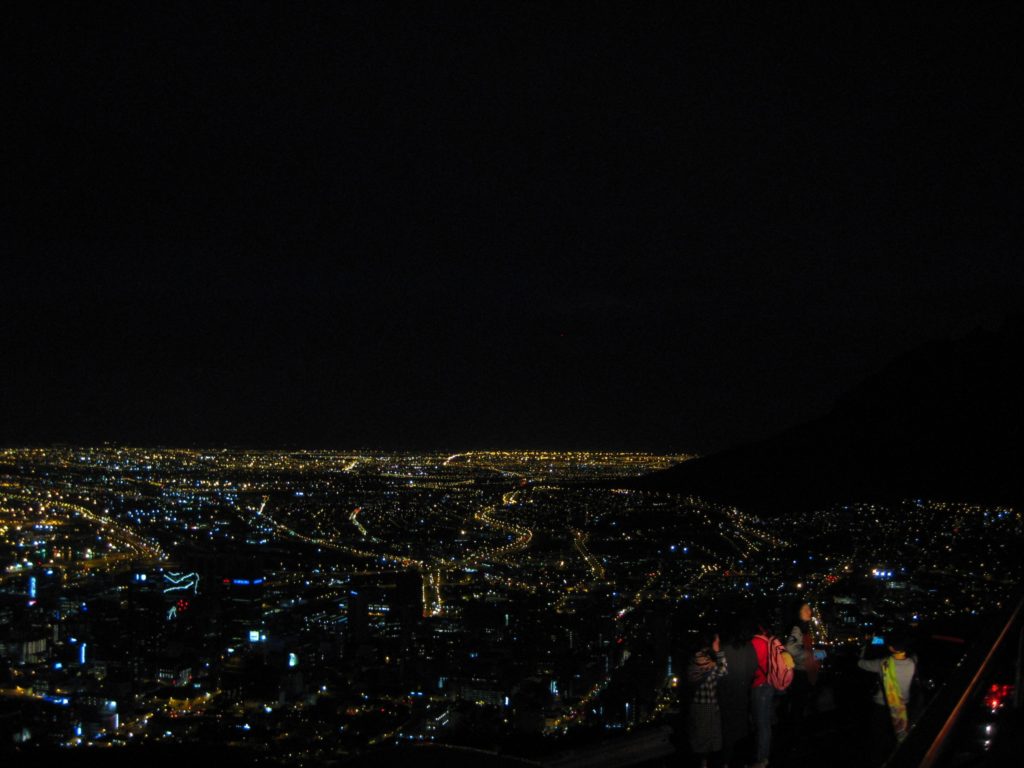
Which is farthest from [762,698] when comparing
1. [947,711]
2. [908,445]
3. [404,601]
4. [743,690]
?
[908,445]

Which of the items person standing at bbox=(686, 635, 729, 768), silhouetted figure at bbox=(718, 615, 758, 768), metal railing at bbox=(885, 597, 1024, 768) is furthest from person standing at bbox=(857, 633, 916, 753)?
metal railing at bbox=(885, 597, 1024, 768)

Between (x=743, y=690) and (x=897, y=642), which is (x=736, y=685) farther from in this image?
(x=897, y=642)

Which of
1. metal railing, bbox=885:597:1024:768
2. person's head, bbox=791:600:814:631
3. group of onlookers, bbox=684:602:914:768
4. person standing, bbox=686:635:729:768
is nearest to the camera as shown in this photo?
metal railing, bbox=885:597:1024:768

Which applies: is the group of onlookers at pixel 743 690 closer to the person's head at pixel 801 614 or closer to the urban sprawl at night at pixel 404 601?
the person's head at pixel 801 614

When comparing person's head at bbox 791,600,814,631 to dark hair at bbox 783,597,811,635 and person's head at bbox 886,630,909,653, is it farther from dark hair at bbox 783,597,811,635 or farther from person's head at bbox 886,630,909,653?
person's head at bbox 886,630,909,653

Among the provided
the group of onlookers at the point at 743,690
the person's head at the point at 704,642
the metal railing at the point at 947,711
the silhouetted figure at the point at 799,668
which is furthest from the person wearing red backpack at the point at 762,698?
the metal railing at the point at 947,711

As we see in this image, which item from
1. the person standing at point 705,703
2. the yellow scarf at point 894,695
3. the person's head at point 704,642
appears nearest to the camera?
the yellow scarf at point 894,695

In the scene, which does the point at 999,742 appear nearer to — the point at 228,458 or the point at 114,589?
the point at 114,589
